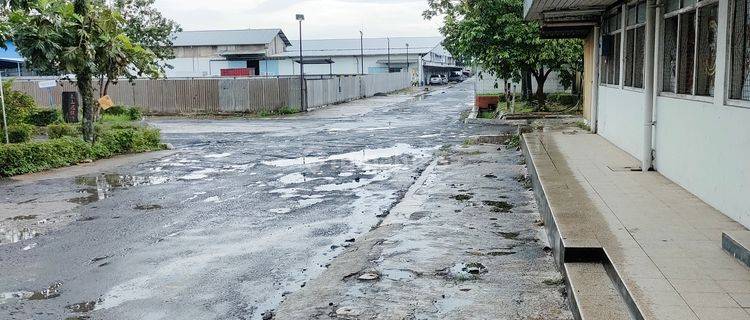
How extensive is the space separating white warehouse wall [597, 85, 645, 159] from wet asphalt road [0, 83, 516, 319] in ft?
13.1

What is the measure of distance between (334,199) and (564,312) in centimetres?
622

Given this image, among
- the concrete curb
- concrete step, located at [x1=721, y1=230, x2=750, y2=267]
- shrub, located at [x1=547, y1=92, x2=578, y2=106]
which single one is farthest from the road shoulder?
shrub, located at [x1=547, y1=92, x2=578, y2=106]

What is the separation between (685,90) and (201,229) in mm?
6605

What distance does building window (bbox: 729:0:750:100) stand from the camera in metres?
Answer: 6.56

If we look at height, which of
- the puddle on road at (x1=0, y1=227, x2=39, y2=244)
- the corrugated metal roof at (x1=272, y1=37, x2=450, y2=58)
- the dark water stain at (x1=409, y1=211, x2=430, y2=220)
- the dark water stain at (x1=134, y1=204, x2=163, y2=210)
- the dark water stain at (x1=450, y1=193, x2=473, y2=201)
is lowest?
the puddle on road at (x1=0, y1=227, x2=39, y2=244)

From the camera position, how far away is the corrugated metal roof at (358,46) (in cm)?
7238

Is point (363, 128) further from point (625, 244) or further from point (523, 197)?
point (625, 244)

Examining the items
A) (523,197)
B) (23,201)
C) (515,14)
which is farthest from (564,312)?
(515,14)

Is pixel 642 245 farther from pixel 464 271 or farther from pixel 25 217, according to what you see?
pixel 25 217

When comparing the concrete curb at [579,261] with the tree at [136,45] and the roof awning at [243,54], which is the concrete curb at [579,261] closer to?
the tree at [136,45]

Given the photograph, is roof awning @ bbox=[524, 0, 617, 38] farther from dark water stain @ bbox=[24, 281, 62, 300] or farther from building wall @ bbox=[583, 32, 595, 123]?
dark water stain @ bbox=[24, 281, 62, 300]

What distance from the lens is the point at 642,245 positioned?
5785 millimetres

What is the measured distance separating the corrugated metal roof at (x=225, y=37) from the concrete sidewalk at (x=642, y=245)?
6144cm

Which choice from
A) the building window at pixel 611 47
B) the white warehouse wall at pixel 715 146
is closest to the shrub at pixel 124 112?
the building window at pixel 611 47
